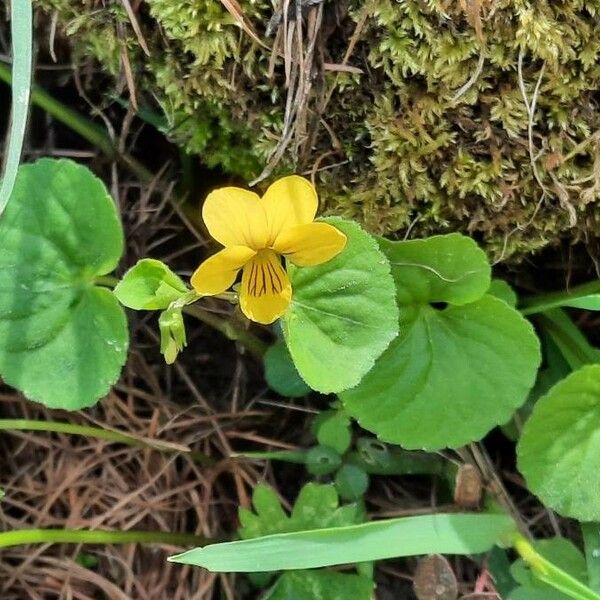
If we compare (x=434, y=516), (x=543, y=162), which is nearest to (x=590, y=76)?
(x=543, y=162)

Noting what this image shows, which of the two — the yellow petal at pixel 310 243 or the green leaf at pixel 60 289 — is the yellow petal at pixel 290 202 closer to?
the yellow petal at pixel 310 243

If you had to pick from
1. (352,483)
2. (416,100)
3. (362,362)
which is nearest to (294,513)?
(352,483)

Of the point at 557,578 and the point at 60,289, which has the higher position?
the point at 60,289

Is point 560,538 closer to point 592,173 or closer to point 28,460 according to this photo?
point 592,173

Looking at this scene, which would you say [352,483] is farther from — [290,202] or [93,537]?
[290,202]

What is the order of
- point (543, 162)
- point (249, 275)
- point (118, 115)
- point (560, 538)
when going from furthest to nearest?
point (118, 115)
point (560, 538)
point (543, 162)
point (249, 275)

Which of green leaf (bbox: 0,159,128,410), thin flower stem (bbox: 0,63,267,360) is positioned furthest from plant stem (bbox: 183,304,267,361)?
green leaf (bbox: 0,159,128,410)

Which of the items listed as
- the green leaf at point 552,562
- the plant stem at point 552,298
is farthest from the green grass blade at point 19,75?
the green leaf at point 552,562
